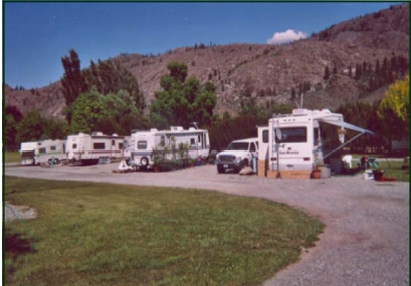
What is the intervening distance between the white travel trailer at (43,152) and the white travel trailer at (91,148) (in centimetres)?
310

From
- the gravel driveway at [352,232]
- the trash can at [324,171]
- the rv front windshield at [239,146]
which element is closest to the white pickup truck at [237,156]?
the rv front windshield at [239,146]

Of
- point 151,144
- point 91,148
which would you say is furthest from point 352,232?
point 91,148

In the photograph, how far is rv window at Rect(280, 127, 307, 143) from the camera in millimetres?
15539

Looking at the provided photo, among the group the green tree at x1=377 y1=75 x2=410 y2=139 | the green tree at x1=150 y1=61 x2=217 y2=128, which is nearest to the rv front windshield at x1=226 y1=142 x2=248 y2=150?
the green tree at x1=377 y1=75 x2=410 y2=139

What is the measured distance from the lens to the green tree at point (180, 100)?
3612cm

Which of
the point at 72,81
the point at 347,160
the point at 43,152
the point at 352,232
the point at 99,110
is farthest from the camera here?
the point at 72,81

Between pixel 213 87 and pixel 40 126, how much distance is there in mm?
24205

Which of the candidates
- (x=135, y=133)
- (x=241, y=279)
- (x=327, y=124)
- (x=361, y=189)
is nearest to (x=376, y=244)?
(x=241, y=279)

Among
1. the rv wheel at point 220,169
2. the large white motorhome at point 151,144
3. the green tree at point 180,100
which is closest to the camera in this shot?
the rv wheel at point 220,169

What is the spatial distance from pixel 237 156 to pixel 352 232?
12.5 m

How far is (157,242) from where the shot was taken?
6098 millimetres

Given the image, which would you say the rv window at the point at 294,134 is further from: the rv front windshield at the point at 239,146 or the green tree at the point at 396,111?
the green tree at the point at 396,111

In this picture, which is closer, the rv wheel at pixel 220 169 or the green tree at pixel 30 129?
the rv wheel at pixel 220 169

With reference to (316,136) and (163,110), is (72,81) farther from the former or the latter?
(316,136)
